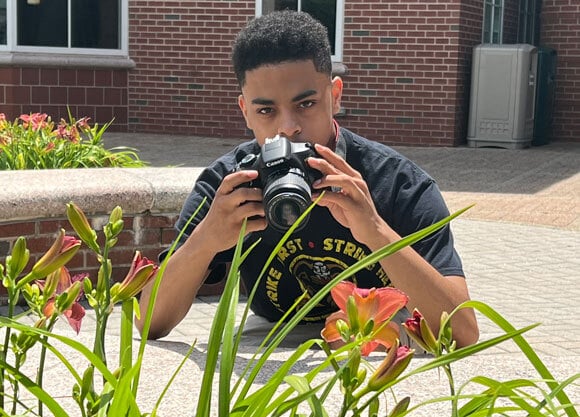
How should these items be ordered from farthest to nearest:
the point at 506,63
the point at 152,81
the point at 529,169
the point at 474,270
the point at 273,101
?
the point at 152,81, the point at 506,63, the point at 529,169, the point at 474,270, the point at 273,101

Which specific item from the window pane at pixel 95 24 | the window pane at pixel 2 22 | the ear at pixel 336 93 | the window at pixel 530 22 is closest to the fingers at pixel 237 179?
the ear at pixel 336 93

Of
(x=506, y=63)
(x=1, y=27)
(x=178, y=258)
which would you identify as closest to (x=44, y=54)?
(x=1, y=27)

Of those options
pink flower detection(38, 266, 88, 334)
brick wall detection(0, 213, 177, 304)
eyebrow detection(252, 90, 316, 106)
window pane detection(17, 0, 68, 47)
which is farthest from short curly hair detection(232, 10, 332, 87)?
window pane detection(17, 0, 68, 47)

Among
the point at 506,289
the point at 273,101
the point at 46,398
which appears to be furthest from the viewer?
the point at 506,289

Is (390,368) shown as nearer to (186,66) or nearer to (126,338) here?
(126,338)

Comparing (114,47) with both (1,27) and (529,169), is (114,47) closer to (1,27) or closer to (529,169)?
(1,27)

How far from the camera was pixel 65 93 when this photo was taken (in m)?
14.6

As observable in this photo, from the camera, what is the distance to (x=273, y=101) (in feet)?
9.23

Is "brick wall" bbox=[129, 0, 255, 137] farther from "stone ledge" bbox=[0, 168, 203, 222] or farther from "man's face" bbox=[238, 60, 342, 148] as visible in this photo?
"man's face" bbox=[238, 60, 342, 148]

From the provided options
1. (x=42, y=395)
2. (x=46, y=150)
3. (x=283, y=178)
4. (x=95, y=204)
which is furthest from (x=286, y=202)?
(x=46, y=150)

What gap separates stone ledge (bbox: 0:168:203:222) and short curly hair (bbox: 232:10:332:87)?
1.93 metres

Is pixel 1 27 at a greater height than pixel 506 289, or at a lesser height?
greater

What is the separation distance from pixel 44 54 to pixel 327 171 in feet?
41.3

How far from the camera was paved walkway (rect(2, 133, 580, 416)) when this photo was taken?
8.79 ft
